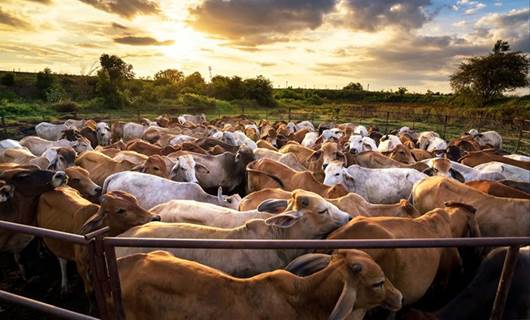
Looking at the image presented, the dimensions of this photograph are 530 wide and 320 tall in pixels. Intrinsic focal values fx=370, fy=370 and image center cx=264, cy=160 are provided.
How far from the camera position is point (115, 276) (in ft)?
7.54

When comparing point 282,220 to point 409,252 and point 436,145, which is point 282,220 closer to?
point 409,252

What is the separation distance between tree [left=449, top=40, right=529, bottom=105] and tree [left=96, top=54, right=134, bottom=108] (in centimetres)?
3649

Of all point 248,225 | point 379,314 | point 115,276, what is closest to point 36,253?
point 248,225

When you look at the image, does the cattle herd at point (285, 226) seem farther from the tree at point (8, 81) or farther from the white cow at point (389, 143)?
the tree at point (8, 81)

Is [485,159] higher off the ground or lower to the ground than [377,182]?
higher

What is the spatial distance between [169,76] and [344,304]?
55666mm

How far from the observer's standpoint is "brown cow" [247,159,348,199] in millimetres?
6668

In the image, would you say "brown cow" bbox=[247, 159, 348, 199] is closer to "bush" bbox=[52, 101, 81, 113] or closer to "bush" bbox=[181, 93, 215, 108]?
"bush" bbox=[52, 101, 81, 113]

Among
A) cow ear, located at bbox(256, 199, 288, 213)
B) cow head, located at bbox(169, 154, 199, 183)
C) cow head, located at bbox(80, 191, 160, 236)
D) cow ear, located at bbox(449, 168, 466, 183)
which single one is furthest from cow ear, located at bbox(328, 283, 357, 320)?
cow ear, located at bbox(449, 168, 466, 183)

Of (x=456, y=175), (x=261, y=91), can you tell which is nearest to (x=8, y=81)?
(x=261, y=91)

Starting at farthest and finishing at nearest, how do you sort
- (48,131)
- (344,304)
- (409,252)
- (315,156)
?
(48,131) → (315,156) → (409,252) → (344,304)

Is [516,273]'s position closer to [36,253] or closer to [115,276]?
[115,276]

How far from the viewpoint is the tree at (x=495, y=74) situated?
124ft

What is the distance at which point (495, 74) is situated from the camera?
3806 centimetres
